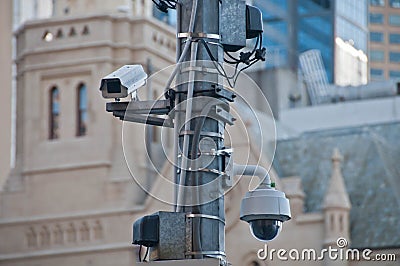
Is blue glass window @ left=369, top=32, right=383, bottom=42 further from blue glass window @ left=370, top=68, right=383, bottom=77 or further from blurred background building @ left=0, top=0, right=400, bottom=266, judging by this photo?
blurred background building @ left=0, top=0, right=400, bottom=266

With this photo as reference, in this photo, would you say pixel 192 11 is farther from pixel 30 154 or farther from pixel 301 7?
pixel 301 7

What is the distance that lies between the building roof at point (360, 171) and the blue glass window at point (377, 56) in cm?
5835

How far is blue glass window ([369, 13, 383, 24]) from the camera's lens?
11550 centimetres

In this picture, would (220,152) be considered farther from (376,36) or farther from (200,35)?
(376,36)

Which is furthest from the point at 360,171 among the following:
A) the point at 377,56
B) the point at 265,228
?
the point at 377,56

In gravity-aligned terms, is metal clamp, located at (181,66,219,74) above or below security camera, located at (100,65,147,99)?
above

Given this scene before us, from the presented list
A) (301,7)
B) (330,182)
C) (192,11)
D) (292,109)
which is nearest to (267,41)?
(301,7)

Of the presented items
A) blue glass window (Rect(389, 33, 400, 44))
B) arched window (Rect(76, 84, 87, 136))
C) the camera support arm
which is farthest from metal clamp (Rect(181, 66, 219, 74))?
blue glass window (Rect(389, 33, 400, 44))

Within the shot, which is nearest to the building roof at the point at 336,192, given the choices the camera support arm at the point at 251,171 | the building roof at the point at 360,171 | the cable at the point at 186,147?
the building roof at the point at 360,171

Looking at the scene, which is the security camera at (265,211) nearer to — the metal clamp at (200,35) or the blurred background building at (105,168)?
the metal clamp at (200,35)

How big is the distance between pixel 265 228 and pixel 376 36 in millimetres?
108224

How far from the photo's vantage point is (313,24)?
329 feet

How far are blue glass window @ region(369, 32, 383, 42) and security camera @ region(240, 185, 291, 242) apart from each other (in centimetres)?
10659

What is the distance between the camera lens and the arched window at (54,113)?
5812 cm
